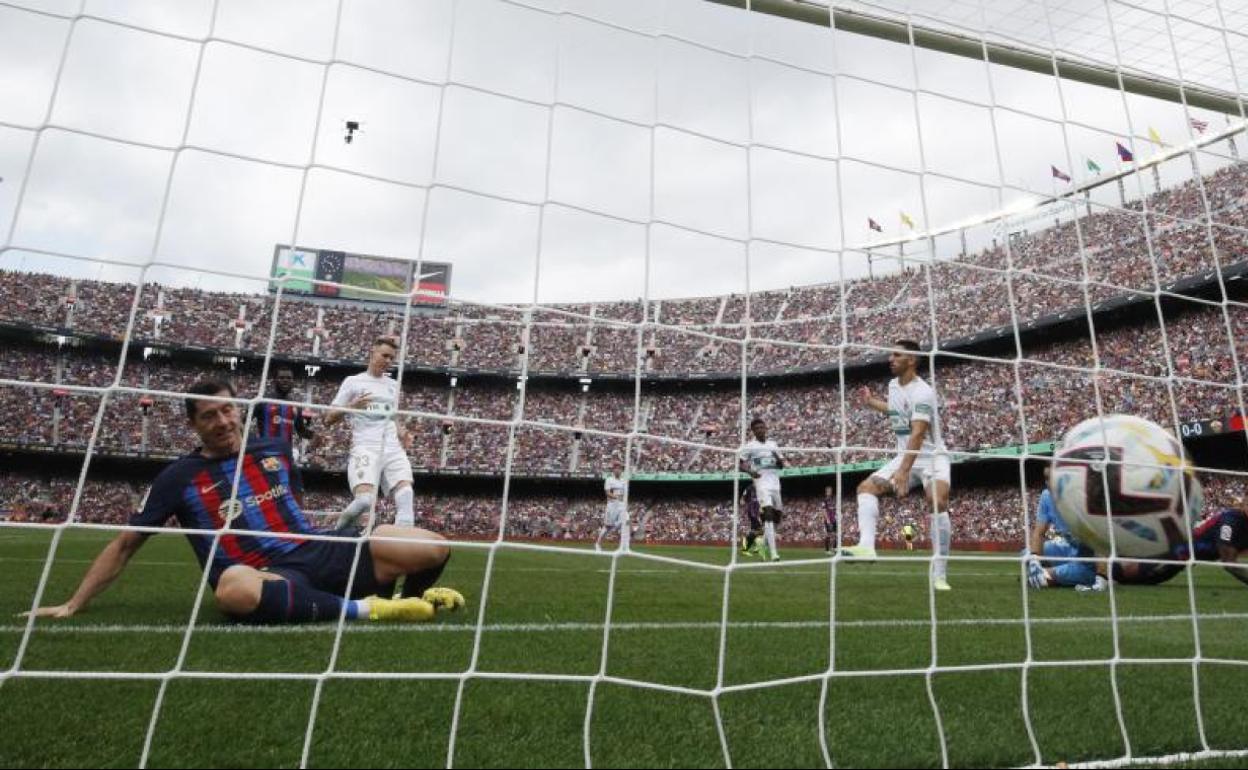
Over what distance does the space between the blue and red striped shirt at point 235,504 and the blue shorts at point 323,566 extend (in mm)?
50

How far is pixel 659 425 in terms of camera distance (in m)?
26.8

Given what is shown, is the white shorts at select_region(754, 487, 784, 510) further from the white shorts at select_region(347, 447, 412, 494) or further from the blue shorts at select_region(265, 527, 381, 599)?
the blue shorts at select_region(265, 527, 381, 599)

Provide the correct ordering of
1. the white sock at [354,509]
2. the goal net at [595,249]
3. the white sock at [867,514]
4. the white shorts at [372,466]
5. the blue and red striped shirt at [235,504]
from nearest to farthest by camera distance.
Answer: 1. the goal net at [595,249]
2. the blue and red striped shirt at [235,504]
3. the white sock at [354,509]
4. the white sock at [867,514]
5. the white shorts at [372,466]

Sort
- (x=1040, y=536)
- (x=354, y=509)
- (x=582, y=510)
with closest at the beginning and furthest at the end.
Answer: (x=354, y=509) → (x=1040, y=536) → (x=582, y=510)

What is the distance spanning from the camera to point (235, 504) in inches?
119

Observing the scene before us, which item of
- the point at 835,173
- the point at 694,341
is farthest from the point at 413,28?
the point at 694,341

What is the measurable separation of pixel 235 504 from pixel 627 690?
5.75 ft

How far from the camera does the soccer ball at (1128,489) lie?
3799mm

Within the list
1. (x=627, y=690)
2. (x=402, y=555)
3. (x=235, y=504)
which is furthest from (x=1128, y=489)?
(x=235, y=504)

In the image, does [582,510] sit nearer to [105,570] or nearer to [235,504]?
[105,570]

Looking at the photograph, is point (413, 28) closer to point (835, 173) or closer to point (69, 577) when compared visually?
point (835, 173)

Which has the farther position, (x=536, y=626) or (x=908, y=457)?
(x=908, y=457)

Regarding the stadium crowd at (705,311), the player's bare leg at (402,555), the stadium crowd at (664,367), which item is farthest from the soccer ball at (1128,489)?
the stadium crowd at (664,367)

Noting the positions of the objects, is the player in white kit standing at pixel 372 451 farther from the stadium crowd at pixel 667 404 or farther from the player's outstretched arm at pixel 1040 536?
the stadium crowd at pixel 667 404
